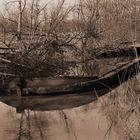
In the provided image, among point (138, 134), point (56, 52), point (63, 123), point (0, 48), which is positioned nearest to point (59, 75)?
point (56, 52)

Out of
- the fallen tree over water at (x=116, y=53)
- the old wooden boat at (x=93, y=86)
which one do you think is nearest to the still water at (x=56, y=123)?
the old wooden boat at (x=93, y=86)

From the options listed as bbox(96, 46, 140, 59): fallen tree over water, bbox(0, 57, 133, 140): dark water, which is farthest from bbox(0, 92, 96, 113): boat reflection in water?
bbox(96, 46, 140, 59): fallen tree over water

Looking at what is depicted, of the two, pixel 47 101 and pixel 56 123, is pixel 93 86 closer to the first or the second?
pixel 47 101

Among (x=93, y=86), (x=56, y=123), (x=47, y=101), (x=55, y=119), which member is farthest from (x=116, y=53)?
(x=56, y=123)

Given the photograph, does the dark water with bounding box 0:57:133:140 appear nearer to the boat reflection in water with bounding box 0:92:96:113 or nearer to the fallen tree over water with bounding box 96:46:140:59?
the boat reflection in water with bounding box 0:92:96:113

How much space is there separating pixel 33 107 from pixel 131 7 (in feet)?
9.56

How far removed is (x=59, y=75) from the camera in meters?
6.93

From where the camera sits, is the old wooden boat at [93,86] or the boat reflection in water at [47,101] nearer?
the boat reflection in water at [47,101]

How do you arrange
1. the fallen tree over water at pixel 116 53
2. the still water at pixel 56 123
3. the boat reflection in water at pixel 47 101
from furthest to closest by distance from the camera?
the fallen tree over water at pixel 116 53 < the boat reflection in water at pixel 47 101 < the still water at pixel 56 123

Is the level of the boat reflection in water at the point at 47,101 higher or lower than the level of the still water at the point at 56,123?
higher

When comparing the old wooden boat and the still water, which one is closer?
the still water

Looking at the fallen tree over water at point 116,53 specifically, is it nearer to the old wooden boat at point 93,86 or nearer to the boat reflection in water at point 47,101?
the old wooden boat at point 93,86

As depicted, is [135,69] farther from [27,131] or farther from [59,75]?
[27,131]

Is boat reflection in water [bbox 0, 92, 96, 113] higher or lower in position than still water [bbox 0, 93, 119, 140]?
higher
